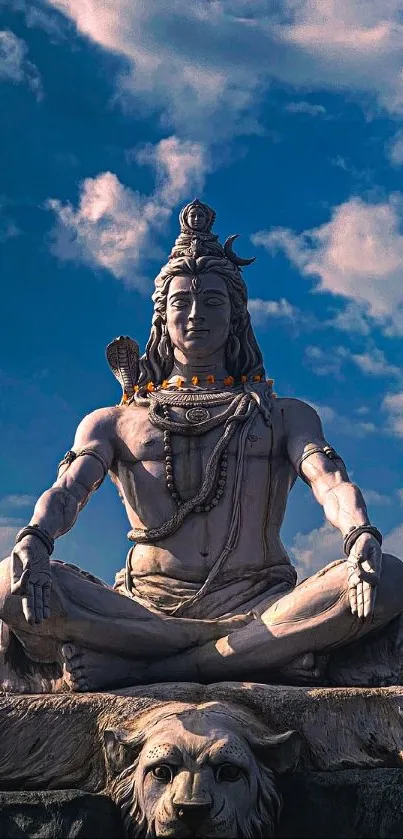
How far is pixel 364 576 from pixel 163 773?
1.82 meters

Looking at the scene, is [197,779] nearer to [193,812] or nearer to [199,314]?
[193,812]

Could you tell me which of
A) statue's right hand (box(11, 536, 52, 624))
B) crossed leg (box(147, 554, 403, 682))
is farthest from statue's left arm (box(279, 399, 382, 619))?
statue's right hand (box(11, 536, 52, 624))

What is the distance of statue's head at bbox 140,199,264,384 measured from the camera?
31.2 ft

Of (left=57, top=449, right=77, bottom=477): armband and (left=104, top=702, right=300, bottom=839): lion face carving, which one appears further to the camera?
(left=57, top=449, right=77, bottom=477): armband

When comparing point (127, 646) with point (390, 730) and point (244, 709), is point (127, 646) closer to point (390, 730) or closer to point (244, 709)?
point (244, 709)

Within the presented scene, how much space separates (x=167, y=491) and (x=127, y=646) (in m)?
1.52

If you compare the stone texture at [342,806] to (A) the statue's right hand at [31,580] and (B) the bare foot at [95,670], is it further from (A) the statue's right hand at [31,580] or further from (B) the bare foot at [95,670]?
(A) the statue's right hand at [31,580]

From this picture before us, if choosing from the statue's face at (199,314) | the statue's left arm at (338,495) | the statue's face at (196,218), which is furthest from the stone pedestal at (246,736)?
the statue's face at (196,218)

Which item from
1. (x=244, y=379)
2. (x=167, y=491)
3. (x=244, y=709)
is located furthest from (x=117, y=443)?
(x=244, y=709)

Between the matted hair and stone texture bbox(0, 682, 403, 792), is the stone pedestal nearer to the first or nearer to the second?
stone texture bbox(0, 682, 403, 792)

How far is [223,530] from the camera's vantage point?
28.5 ft

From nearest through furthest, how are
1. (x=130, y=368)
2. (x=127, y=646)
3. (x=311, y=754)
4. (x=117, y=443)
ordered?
(x=311, y=754)
(x=127, y=646)
(x=117, y=443)
(x=130, y=368)

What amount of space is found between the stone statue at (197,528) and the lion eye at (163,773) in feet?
3.98

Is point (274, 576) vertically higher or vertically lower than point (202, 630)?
higher
